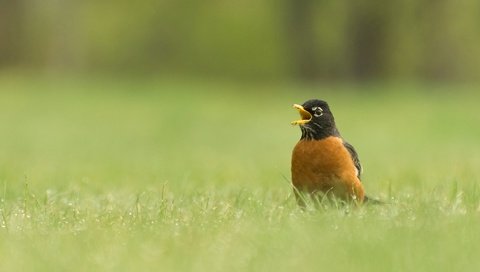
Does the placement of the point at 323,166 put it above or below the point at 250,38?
above

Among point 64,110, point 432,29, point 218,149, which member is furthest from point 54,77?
point 218,149

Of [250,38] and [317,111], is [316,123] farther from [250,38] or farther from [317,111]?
[250,38]

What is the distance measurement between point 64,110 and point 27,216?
781 inches

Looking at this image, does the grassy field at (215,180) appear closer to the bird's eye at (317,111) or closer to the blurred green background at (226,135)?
the blurred green background at (226,135)

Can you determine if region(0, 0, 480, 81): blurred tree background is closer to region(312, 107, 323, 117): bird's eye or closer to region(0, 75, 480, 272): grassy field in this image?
region(0, 75, 480, 272): grassy field

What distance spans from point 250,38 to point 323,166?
52.4 m

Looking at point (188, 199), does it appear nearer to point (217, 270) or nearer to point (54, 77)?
point (217, 270)

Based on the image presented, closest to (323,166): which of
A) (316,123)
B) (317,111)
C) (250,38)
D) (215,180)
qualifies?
(316,123)

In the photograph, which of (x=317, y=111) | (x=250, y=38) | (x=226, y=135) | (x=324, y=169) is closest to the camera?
(x=324, y=169)

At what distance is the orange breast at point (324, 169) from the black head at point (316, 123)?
0.07 m

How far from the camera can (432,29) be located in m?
41.2

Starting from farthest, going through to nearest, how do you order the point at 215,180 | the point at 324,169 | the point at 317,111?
the point at 215,180 < the point at 317,111 < the point at 324,169

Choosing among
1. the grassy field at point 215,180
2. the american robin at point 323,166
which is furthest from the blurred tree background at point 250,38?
the american robin at point 323,166

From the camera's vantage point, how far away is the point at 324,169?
805cm
